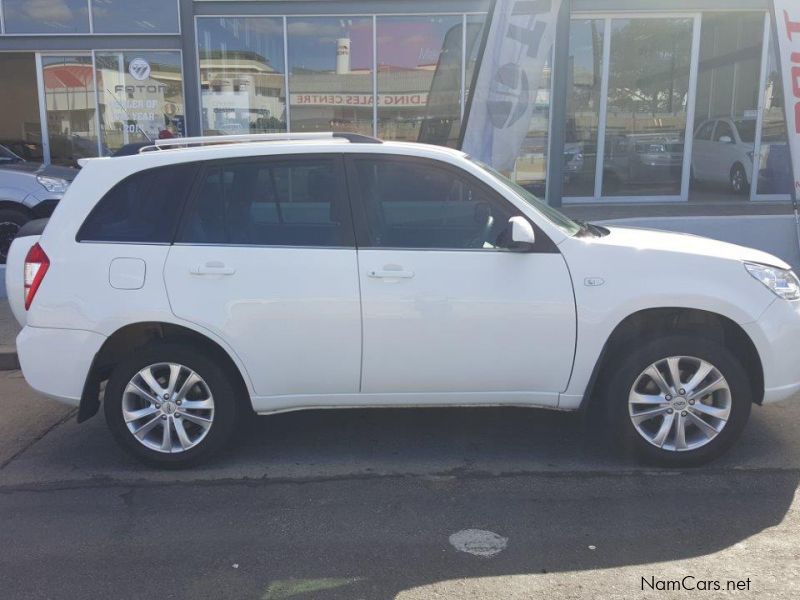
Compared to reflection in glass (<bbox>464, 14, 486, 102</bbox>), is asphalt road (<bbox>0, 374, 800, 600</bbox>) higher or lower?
lower

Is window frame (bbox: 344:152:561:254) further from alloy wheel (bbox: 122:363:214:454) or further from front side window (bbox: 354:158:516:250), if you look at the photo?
alloy wheel (bbox: 122:363:214:454)

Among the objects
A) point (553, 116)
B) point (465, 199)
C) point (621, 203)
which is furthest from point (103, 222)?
point (621, 203)

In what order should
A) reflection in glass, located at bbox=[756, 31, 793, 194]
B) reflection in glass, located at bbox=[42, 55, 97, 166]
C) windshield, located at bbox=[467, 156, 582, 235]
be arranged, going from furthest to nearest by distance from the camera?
reflection in glass, located at bbox=[756, 31, 793, 194], reflection in glass, located at bbox=[42, 55, 97, 166], windshield, located at bbox=[467, 156, 582, 235]

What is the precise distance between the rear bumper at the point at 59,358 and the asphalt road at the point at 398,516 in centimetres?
53

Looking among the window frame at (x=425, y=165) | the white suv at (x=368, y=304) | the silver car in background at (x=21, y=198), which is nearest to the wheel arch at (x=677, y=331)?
the white suv at (x=368, y=304)

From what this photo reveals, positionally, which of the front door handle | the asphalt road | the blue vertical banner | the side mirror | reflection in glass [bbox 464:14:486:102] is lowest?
the asphalt road

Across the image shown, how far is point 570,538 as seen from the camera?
3.52 meters

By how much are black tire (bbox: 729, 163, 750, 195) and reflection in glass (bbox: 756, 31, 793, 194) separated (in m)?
0.31

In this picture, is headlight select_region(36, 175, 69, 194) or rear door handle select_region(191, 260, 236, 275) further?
headlight select_region(36, 175, 69, 194)

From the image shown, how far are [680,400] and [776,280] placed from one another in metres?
0.85

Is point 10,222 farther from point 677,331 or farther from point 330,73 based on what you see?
point 677,331

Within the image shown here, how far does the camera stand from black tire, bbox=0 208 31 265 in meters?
8.47

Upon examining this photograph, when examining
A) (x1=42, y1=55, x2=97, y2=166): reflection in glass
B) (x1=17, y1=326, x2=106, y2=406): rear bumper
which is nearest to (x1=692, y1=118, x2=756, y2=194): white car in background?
(x1=42, y1=55, x2=97, y2=166): reflection in glass

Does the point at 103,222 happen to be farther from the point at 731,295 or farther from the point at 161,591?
the point at 731,295
